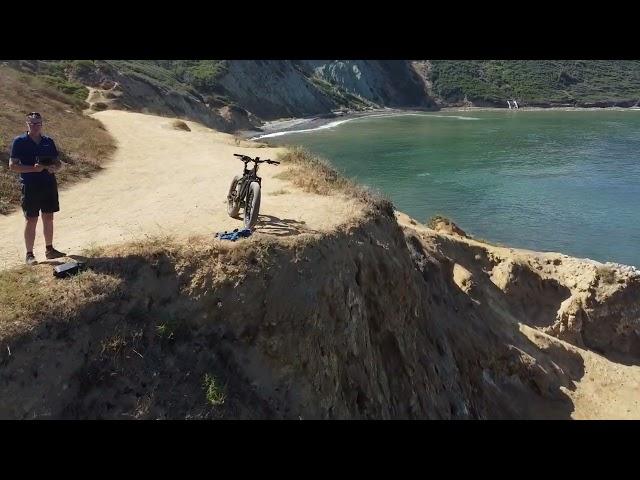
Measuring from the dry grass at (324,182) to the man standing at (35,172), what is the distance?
642 centimetres

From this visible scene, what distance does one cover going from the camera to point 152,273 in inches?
315

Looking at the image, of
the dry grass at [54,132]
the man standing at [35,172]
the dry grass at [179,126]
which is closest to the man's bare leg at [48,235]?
the man standing at [35,172]

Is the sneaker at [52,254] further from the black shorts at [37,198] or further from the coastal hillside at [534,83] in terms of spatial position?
the coastal hillside at [534,83]

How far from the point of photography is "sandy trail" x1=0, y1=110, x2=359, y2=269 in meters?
9.79

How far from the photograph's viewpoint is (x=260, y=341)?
26.2ft

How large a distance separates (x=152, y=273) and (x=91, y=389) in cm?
205

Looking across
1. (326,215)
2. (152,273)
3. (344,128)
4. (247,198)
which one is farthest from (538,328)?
(344,128)

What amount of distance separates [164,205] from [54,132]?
1144 cm

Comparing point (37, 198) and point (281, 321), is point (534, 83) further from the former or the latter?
point (37, 198)

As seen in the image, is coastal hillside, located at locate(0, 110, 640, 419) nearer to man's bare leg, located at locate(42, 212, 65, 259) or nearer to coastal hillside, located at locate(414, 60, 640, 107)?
man's bare leg, located at locate(42, 212, 65, 259)

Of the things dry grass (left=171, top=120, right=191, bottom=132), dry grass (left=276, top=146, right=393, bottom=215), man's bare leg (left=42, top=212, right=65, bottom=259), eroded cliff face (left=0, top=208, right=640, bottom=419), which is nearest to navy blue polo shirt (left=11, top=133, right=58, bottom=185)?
man's bare leg (left=42, top=212, right=65, bottom=259)

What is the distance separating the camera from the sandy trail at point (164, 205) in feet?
32.1

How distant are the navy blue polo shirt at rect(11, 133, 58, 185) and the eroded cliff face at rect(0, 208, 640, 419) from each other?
1.59 meters

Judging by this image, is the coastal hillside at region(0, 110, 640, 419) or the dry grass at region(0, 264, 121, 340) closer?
the dry grass at region(0, 264, 121, 340)
